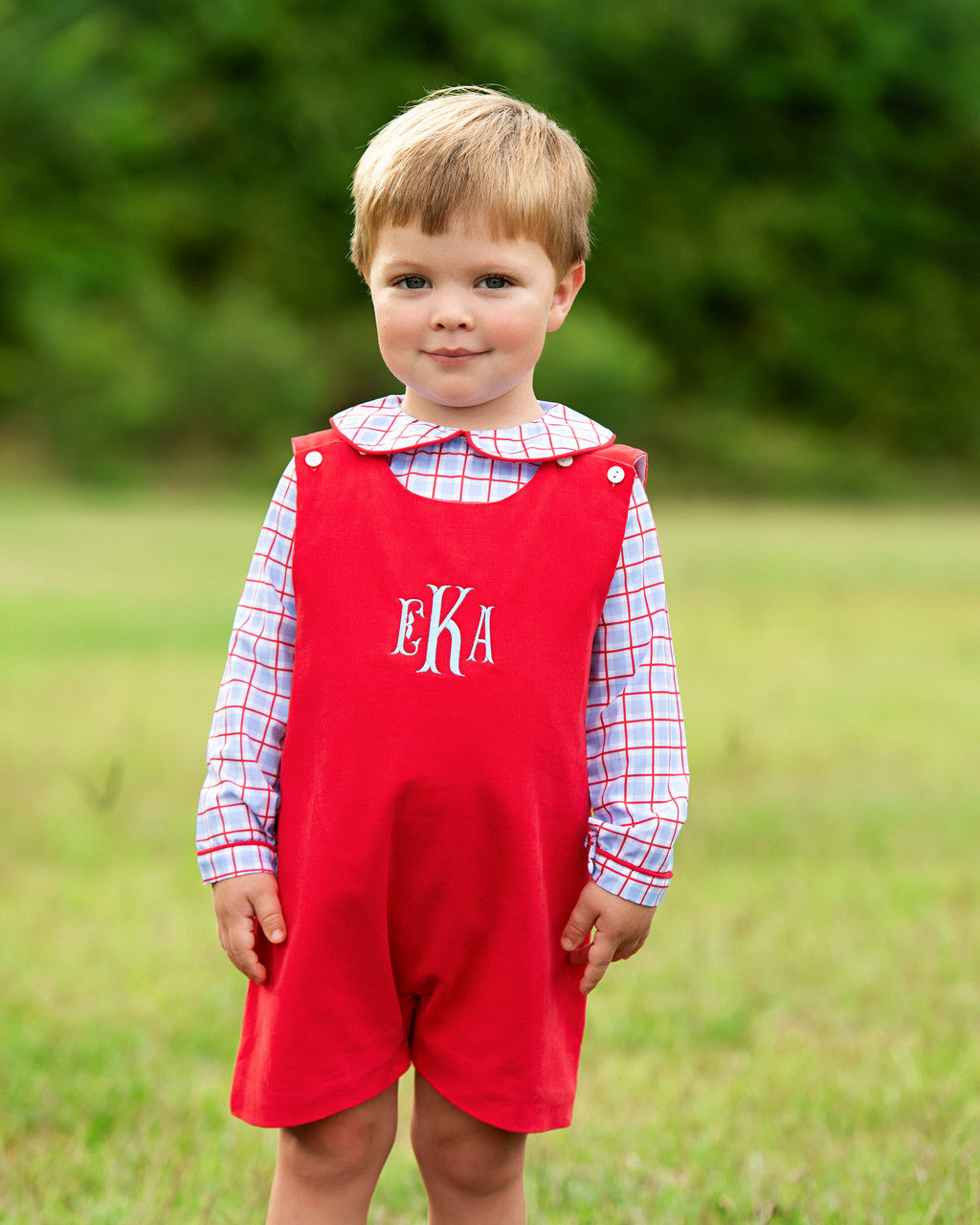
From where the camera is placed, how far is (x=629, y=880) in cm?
160

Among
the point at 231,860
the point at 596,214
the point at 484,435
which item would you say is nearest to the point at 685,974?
the point at 231,860

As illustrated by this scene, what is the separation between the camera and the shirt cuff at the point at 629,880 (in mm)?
1598

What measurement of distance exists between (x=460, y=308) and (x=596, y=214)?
25785mm

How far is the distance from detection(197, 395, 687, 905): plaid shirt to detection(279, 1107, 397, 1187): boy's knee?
0.30 m

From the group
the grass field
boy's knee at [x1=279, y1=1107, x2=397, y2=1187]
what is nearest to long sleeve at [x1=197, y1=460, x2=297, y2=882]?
boy's knee at [x1=279, y1=1107, x2=397, y2=1187]

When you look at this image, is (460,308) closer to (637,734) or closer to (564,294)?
(564,294)

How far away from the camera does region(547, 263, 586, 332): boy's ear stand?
5.54 ft

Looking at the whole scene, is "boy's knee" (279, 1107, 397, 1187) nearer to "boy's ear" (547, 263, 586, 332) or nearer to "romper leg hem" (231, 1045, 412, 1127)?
"romper leg hem" (231, 1045, 412, 1127)

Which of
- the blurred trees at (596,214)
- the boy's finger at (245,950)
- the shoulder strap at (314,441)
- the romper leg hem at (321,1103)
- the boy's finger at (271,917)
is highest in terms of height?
the blurred trees at (596,214)

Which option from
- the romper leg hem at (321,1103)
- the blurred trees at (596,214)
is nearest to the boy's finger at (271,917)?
the romper leg hem at (321,1103)

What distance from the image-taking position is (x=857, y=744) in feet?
19.0

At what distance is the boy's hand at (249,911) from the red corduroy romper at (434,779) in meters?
0.02

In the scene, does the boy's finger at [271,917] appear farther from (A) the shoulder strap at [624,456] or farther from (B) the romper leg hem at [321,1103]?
(A) the shoulder strap at [624,456]

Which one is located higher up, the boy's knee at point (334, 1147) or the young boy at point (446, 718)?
the young boy at point (446, 718)
